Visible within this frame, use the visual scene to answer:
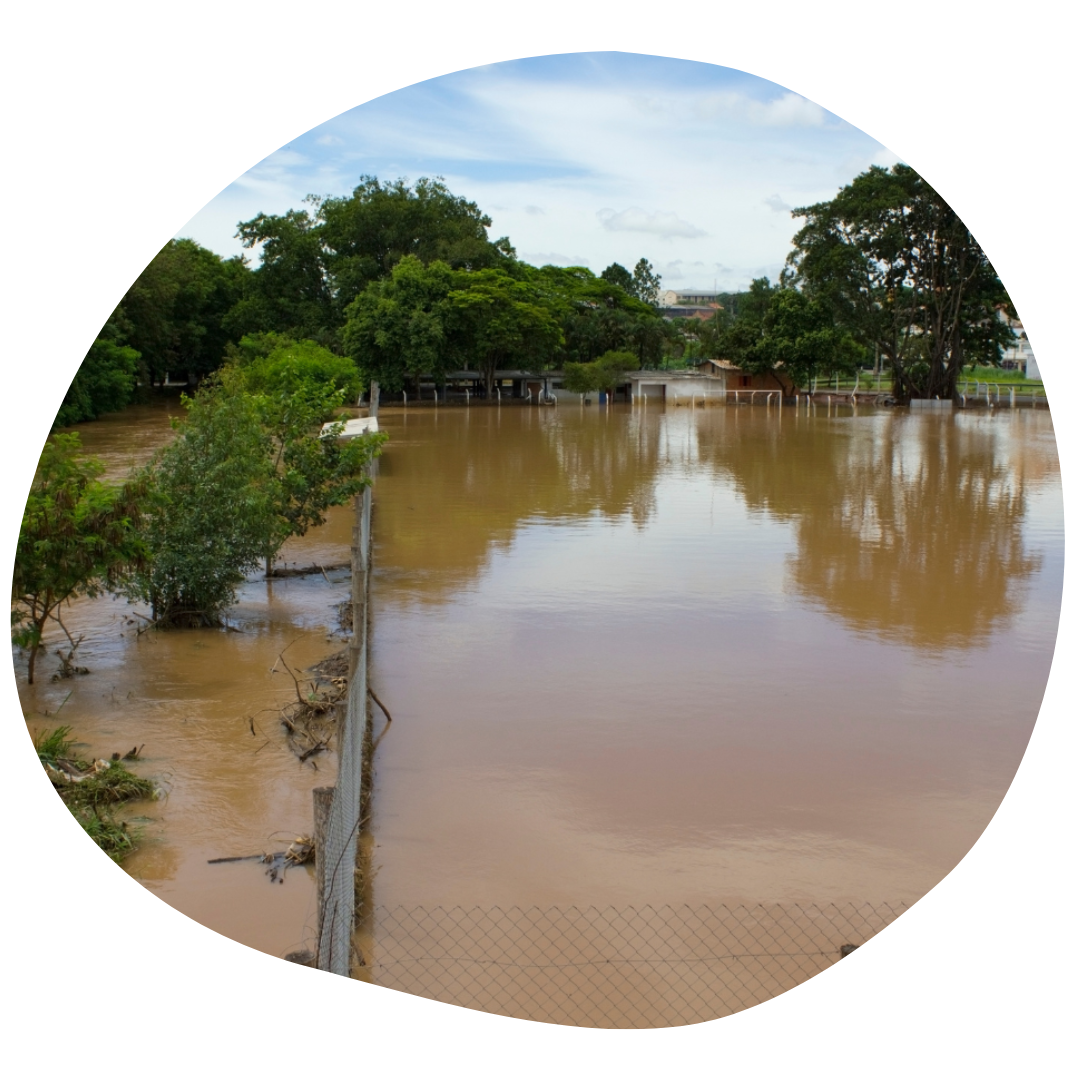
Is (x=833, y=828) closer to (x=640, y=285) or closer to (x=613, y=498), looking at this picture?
(x=613, y=498)

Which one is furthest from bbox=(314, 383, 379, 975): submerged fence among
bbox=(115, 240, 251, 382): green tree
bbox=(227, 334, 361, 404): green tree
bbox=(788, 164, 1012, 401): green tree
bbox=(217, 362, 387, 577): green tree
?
bbox=(115, 240, 251, 382): green tree

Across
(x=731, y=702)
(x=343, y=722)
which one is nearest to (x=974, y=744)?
(x=731, y=702)

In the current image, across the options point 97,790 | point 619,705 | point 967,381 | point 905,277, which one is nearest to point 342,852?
point 97,790

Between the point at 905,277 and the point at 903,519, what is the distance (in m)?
16.7

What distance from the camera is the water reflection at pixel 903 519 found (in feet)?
39.9

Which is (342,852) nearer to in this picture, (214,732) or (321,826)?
(321,826)

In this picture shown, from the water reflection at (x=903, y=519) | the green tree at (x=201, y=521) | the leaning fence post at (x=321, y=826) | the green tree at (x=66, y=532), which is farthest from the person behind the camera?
the water reflection at (x=903, y=519)

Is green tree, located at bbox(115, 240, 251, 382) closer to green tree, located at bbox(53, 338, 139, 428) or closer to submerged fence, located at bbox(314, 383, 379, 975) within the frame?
green tree, located at bbox(53, 338, 139, 428)

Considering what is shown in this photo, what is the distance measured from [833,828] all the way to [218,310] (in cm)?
2709

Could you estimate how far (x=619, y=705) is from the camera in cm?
883

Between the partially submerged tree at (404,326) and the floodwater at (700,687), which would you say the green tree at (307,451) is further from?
the partially submerged tree at (404,326)

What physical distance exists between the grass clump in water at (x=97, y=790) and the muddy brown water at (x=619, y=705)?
0.15m

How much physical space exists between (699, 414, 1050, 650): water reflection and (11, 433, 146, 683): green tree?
701 cm

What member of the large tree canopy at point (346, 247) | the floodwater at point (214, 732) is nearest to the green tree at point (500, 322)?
the large tree canopy at point (346, 247)
